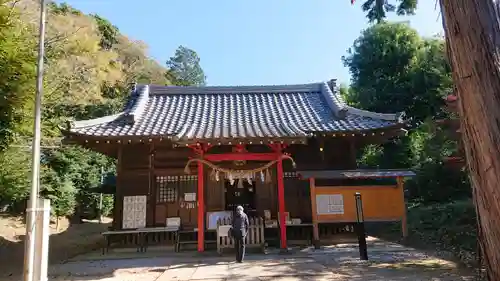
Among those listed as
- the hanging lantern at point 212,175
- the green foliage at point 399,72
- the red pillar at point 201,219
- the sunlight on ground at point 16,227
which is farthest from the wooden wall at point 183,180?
the green foliage at point 399,72

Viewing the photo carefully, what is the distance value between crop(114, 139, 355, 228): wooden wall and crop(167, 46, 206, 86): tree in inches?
1552

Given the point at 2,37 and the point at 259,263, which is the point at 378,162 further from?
the point at 2,37

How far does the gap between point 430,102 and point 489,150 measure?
64.6ft

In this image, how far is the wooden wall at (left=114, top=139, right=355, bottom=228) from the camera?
11414 mm

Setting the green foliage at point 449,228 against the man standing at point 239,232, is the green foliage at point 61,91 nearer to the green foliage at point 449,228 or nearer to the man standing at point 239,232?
the man standing at point 239,232

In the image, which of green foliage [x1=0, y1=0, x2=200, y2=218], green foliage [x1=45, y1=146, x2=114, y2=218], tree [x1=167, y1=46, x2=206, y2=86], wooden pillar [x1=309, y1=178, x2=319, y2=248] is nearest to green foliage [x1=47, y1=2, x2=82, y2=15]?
green foliage [x1=0, y1=0, x2=200, y2=218]

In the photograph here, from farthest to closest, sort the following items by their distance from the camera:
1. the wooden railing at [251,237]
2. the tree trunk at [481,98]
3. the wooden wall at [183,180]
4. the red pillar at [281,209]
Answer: the wooden wall at [183,180] < the red pillar at [281,209] < the wooden railing at [251,237] < the tree trunk at [481,98]

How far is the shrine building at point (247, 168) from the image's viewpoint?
9977mm

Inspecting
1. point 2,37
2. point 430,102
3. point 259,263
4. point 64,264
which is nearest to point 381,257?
point 259,263

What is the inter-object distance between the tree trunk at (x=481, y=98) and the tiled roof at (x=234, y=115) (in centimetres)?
668

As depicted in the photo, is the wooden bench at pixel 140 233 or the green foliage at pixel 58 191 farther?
the green foliage at pixel 58 191

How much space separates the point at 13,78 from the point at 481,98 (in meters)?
9.68

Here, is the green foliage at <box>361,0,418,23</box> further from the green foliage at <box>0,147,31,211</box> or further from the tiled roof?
the green foliage at <box>0,147,31,211</box>

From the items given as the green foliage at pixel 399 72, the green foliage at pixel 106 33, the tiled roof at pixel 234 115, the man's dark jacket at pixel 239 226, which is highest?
the green foliage at pixel 106 33
